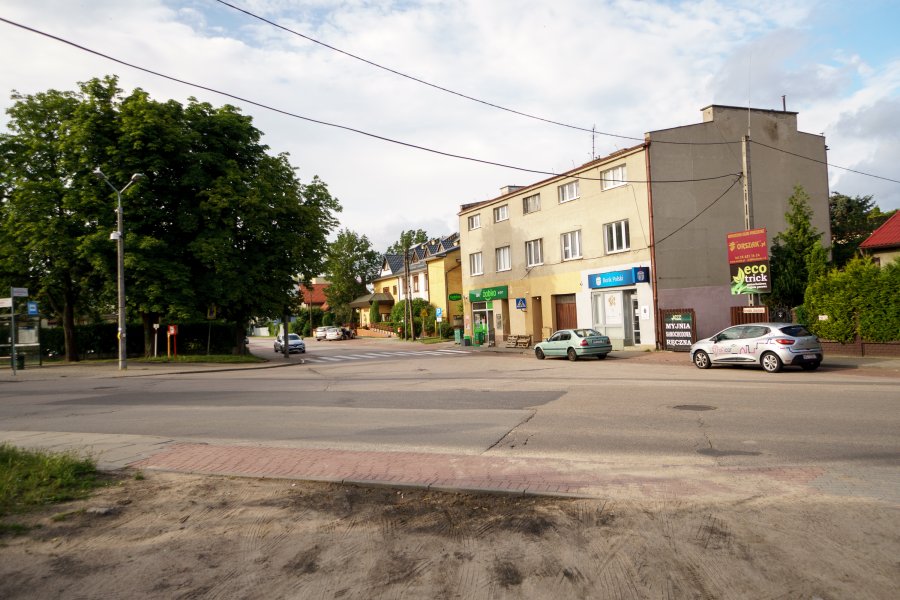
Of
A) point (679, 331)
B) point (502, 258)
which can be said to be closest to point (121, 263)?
point (502, 258)

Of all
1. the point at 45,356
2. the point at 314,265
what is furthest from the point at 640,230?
the point at 45,356

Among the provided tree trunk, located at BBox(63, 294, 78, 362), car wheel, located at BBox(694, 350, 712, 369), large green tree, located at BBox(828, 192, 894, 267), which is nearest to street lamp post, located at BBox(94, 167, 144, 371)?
tree trunk, located at BBox(63, 294, 78, 362)

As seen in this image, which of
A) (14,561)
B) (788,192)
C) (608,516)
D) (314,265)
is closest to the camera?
(14,561)

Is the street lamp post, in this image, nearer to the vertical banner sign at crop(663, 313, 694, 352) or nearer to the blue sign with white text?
the blue sign with white text

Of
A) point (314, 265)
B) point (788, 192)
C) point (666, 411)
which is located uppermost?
point (788, 192)

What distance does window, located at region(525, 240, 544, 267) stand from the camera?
36.7 m

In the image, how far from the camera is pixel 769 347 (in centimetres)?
1869

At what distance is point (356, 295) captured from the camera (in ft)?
271

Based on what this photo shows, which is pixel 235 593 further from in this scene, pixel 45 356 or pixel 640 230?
pixel 45 356

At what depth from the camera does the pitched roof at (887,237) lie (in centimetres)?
2862

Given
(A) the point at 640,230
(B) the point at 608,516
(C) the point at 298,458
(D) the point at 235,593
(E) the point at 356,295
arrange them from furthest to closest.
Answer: (E) the point at 356,295, (A) the point at 640,230, (C) the point at 298,458, (B) the point at 608,516, (D) the point at 235,593

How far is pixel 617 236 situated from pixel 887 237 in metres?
12.4

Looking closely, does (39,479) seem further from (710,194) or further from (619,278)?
(710,194)

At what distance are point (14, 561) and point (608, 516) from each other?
4.69 m
